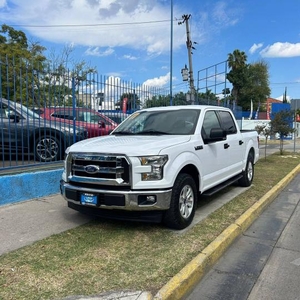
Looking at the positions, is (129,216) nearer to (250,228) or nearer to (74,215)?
(74,215)

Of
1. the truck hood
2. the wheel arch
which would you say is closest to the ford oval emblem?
the truck hood

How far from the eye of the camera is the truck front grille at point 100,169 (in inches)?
164

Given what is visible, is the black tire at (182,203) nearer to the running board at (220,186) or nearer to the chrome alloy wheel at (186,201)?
the chrome alloy wheel at (186,201)

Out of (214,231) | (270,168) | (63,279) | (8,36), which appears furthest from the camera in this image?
(8,36)

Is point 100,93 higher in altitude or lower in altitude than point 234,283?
higher

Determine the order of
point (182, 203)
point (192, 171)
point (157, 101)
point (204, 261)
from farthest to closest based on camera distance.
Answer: point (157, 101) < point (192, 171) < point (182, 203) < point (204, 261)

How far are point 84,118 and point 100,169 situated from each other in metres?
3.37

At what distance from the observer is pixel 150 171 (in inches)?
164

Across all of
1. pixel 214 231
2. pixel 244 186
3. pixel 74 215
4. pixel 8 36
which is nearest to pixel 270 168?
pixel 244 186

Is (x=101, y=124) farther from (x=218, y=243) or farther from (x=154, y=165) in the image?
(x=218, y=243)

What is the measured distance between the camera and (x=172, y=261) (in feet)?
11.8

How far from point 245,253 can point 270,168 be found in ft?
24.9

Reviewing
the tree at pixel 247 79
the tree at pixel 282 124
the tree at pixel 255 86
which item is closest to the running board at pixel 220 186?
the tree at pixel 282 124

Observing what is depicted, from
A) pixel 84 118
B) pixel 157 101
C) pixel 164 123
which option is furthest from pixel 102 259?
pixel 157 101
